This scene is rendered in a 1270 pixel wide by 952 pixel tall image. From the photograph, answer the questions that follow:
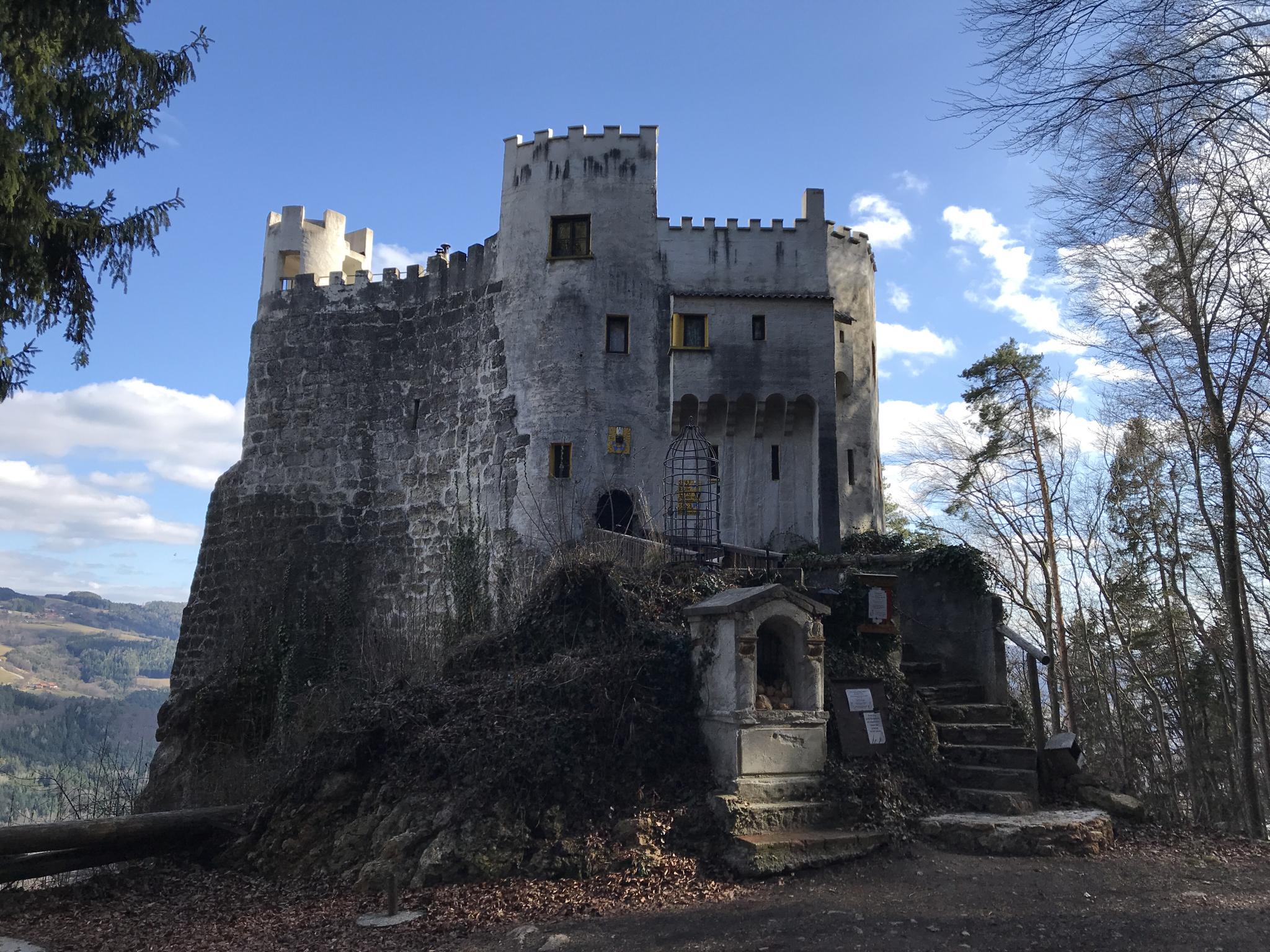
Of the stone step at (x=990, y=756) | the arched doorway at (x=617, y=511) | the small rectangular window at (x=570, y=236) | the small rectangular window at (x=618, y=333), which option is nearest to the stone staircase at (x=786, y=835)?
the stone step at (x=990, y=756)

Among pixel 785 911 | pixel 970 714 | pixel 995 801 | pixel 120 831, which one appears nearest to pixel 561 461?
pixel 970 714

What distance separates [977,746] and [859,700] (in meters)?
1.62

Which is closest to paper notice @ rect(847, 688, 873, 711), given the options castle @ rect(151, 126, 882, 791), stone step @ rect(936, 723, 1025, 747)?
stone step @ rect(936, 723, 1025, 747)

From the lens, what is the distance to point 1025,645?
1164cm

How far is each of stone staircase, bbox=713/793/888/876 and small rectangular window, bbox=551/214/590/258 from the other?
588 inches

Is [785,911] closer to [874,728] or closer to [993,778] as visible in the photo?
[874,728]

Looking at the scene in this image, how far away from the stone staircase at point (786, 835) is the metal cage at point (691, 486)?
8.26 m

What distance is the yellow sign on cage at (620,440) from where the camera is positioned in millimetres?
20781

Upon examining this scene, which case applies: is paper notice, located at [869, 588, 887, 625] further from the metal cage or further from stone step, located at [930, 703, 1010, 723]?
the metal cage

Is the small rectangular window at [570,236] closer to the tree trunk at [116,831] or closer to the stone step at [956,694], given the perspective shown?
the stone step at [956,694]

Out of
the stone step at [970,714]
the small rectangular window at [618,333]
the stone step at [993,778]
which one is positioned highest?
the small rectangular window at [618,333]

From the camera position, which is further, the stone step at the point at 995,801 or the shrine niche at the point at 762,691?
the stone step at the point at 995,801

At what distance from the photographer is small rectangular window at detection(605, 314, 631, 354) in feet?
70.0

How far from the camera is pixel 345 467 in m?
24.2
